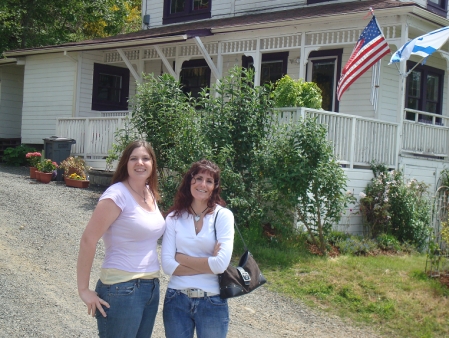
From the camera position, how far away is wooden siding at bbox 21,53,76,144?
1888 cm

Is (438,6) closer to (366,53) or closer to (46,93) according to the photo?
(366,53)

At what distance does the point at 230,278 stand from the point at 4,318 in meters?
3.41

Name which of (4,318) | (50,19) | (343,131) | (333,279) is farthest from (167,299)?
(50,19)

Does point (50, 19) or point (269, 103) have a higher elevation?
point (50, 19)

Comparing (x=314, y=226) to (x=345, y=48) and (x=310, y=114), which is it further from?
(x=345, y=48)

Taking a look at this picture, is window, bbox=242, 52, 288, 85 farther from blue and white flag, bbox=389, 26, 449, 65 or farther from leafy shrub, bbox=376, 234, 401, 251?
leafy shrub, bbox=376, 234, 401, 251

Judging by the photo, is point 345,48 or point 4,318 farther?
point 345,48

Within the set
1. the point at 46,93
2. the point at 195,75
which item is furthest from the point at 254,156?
the point at 46,93

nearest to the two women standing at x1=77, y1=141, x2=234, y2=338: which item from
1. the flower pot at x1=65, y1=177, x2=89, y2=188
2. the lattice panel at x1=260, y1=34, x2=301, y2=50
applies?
the flower pot at x1=65, y1=177, x2=89, y2=188

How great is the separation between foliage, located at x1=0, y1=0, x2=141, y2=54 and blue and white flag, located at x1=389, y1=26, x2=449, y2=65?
16.3 meters

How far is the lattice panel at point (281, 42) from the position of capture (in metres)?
14.6

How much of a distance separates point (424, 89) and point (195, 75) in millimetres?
6761

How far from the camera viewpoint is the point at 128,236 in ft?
12.1

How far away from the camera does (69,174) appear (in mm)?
14781
